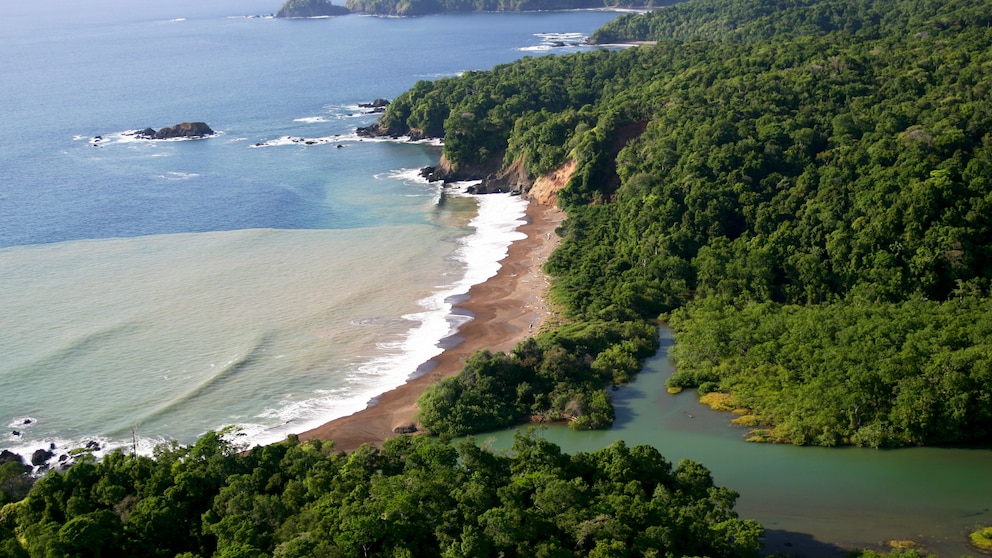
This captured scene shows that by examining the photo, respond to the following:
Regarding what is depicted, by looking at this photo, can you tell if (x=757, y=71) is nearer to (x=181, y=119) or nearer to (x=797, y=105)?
(x=797, y=105)

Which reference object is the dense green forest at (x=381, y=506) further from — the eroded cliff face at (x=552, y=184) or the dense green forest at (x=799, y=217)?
the eroded cliff face at (x=552, y=184)

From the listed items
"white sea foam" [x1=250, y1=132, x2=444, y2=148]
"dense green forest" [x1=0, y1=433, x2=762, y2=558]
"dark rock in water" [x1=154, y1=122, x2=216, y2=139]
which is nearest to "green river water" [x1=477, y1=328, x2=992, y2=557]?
"dense green forest" [x1=0, y1=433, x2=762, y2=558]

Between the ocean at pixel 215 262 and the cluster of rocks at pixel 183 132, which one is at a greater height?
the cluster of rocks at pixel 183 132

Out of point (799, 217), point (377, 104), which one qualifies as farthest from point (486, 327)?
point (377, 104)

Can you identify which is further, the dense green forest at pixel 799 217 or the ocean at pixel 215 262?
the ocean at pixel 215 262

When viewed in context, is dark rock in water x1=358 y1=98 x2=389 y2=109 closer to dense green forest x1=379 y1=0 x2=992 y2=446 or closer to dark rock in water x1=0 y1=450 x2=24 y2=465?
dense green forest x1=379 y1=0 x2=992 y2=446

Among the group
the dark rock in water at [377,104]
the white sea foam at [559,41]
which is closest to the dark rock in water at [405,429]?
the dark rock in water at [377,104]

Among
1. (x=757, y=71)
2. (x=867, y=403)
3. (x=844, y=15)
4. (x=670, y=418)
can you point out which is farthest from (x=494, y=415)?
(x=844, y=15)

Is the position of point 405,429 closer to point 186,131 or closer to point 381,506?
point 381,506
